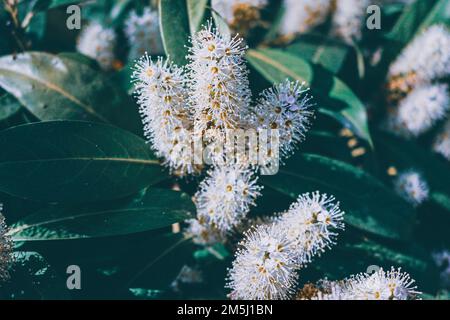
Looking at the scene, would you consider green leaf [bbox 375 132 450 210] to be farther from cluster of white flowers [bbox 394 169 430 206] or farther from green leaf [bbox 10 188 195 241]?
green leaf [bbox 10 188 195 241]

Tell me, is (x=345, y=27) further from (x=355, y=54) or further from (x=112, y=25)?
(x=112, y=25)

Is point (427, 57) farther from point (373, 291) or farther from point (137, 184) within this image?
point (137, 184)

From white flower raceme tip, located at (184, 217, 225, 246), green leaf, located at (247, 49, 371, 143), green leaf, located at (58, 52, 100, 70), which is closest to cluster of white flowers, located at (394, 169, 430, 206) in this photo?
green leaf, located at (247, 49, 371, 143)

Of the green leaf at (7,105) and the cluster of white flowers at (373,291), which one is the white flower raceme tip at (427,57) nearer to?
the cluster of white flowers at (373,291)

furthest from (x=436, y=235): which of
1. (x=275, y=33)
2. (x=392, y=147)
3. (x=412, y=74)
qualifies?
(x=275, y=33)

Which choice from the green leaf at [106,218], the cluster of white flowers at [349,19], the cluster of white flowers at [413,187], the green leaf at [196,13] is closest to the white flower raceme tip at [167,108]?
the green leaf at [106,218]
